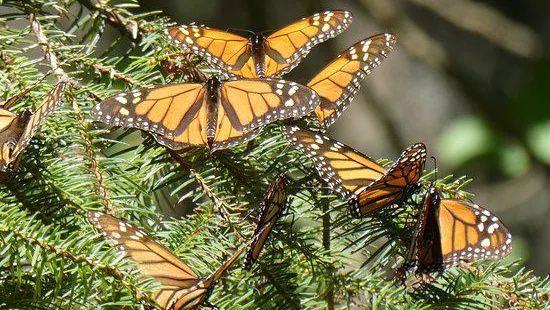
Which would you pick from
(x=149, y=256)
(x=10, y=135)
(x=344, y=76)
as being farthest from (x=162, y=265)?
(x=344, y=76)

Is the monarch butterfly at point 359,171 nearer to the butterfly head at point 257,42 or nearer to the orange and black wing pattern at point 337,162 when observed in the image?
the orange and black wing pattern at point 337,162

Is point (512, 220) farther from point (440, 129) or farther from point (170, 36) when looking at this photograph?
point (170, 36)

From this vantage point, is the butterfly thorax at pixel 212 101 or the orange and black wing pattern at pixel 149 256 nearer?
the orange and black wing pattern at pixel 149 256

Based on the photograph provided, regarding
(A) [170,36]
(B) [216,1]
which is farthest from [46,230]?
(B) [216,1]

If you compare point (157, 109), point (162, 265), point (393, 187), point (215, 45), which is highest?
point (215, 45)

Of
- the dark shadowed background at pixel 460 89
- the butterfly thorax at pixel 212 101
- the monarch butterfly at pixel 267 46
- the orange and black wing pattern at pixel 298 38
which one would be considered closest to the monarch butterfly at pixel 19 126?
the butterfly thorax at pixel 212 101

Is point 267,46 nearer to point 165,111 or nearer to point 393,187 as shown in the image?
point 165,111

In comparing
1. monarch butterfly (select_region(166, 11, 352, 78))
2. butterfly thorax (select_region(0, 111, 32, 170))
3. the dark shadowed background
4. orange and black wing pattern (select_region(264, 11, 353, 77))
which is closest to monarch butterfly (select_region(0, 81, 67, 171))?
butterfly thorax (select_region(0, 111, 32, 170))
